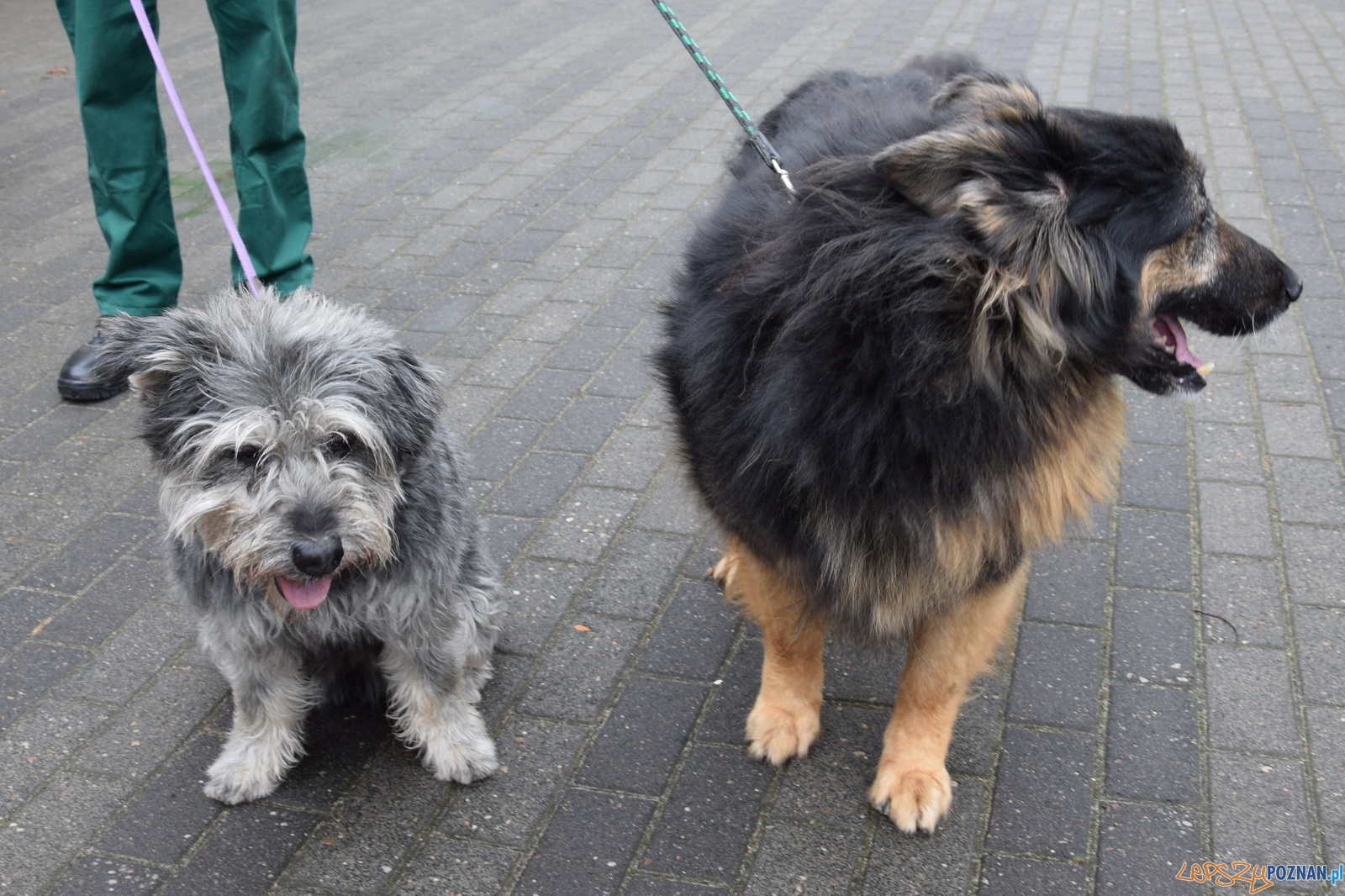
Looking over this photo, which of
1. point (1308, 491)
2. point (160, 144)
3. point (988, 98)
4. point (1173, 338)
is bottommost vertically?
point (1308, 491)

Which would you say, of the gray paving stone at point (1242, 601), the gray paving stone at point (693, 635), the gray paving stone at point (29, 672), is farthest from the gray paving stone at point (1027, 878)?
the gray paving stone at point (29, 672)

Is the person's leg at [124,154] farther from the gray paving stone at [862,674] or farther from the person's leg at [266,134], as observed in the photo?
the gray paving stone at [862,674]

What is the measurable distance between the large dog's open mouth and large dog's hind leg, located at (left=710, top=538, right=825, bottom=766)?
1.06m

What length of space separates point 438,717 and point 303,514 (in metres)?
0.73

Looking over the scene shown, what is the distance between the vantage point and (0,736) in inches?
114

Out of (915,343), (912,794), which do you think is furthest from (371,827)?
(915,343)

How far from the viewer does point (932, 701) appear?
2.71 metres

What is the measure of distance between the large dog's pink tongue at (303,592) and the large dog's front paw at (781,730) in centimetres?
117

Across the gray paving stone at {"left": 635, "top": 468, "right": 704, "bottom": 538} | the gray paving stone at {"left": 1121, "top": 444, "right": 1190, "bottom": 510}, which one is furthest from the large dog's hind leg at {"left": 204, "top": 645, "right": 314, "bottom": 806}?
the gray paving stone at {"left": 1121, "top": 444, "right": 1190, "bottom": 510}

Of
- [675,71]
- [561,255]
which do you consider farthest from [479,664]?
[675,71]

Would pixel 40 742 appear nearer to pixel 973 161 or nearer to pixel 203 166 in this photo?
pixel 203 166

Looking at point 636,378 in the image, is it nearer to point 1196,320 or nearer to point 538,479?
point 538,479

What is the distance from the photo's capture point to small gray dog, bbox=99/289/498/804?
2283mm

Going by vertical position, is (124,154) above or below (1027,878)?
above
